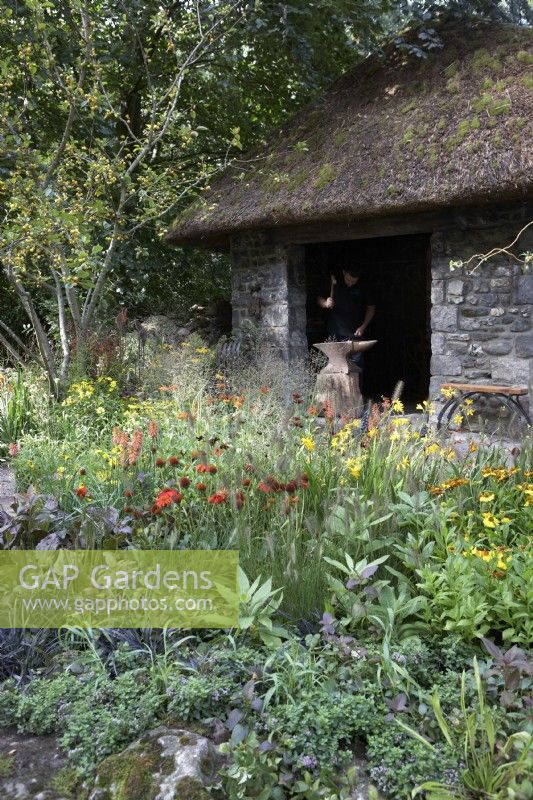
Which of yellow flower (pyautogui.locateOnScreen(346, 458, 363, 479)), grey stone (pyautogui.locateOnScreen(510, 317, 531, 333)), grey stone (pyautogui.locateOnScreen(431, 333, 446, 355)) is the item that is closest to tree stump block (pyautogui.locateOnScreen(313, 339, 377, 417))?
grey stone (pyautogui.locateOnScreen(431, 333, 446, 355))

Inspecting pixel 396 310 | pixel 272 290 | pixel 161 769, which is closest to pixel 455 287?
pixel 272 290

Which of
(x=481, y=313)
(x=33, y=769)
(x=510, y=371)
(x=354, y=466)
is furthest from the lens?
(x=481, y=313)

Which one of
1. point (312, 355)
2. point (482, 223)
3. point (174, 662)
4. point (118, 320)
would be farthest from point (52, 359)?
point (174, 662)

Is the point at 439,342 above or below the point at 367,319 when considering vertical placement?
below

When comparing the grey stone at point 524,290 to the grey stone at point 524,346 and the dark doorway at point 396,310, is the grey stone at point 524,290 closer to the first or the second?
the grey stone at point 524,346

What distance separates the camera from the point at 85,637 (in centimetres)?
235

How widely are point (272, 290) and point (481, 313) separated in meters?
2.24

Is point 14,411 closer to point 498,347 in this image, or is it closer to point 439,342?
point 439,342

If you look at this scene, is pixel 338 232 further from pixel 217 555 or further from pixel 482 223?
pixel 217 555

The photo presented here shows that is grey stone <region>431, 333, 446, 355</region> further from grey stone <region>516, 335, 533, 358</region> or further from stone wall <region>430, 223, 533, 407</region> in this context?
grey stone <region>516, 335, 533, 358</region>

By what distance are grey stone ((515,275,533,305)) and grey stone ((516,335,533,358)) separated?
0.94 feet

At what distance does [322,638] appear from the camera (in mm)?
2400

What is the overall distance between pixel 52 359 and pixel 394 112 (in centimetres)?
387

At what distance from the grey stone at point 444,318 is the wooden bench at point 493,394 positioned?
1.71ft
